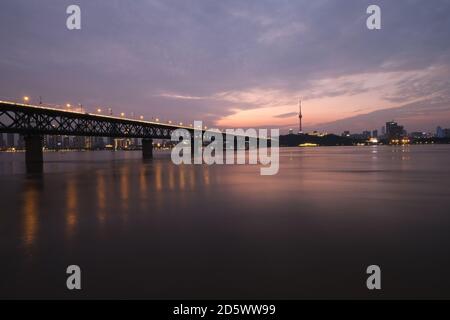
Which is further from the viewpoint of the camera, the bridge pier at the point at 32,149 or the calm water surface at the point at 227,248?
the bridge pier at the point at 32,149

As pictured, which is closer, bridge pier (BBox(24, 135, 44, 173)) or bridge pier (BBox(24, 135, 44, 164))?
bridge pier (BBox(24, 135, 44, 173))

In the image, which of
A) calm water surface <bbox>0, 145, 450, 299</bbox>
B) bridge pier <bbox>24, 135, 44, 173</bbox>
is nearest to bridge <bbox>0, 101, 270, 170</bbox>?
bridge pier <bbox>24, 135, 44, 173</bbox>

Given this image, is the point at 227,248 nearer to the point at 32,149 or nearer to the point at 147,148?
the point at 32,149

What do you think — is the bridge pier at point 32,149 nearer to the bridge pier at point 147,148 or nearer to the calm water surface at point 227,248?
the bridge pier at point 147,148

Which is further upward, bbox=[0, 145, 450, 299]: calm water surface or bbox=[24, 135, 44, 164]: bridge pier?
bbox=[24, 135, 44, 164]: bridge pier

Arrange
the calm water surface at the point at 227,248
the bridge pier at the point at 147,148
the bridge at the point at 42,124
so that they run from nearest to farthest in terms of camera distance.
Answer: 1. the calm water surface at the point at 227,248
2. the bridge at the point at 42,124
3. the bridge pier at the point at 147,148

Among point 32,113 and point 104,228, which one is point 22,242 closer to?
point 104,228

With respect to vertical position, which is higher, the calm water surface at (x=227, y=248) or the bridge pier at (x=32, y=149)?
the bridge pier at (x=32, y=149)

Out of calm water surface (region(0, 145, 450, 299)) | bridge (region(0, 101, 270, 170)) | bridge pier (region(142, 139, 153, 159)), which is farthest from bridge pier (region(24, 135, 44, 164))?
calm water surface (region(0, 145, 450, 299))

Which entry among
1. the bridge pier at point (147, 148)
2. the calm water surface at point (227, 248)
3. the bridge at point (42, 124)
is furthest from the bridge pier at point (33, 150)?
the calm water surface at point (227, 248)

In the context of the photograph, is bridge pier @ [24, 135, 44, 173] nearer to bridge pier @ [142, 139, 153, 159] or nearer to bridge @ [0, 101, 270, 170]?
bridge @ [0, 101, 270, 170]

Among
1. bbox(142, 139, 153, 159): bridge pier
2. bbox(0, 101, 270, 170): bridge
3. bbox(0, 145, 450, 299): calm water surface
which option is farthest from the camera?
bbox(142, 139, 153, 159): bridge pier

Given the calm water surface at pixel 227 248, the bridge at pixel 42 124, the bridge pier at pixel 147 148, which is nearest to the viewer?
the calm water surface at pixel 227 248

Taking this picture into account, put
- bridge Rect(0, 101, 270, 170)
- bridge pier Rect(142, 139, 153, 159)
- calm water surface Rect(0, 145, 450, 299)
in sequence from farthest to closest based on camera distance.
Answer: bridge pier Rect(142, 139, 153, 159) < bridge Rect(0, 101, 270, 170) < calm water surface Rect(0, 145, 450, 299)
